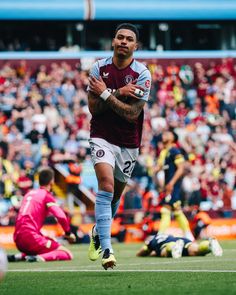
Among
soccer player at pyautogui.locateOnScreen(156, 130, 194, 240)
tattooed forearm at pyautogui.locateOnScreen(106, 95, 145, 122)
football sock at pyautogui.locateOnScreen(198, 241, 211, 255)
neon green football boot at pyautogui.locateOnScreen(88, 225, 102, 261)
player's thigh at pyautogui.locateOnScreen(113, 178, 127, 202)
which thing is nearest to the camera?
tattooed forearm at pyautogui.locateOnScreen(106, 95, 145, 122)

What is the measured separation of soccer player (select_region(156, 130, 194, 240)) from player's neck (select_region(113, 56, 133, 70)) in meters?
7.46

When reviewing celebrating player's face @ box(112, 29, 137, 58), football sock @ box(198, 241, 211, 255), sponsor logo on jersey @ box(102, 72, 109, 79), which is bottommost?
football sock @ box(198, 241, 211, 255)

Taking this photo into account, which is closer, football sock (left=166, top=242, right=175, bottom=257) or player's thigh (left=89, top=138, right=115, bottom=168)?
player's thigh (left=89, top=138, right=115, bottom=168)

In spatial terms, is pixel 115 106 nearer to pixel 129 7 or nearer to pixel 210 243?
pixel 210 243

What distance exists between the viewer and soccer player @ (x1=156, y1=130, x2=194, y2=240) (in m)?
18.2

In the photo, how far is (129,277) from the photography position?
32.9 feet

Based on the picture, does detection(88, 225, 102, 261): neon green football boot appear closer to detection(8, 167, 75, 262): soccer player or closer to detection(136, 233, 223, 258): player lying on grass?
detection(8, 167, 75, 262): soccer player

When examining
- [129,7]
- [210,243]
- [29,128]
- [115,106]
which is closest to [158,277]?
[115,106]

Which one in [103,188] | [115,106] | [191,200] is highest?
[115,106]

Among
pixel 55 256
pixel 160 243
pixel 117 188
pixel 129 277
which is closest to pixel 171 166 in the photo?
pixel 160 243

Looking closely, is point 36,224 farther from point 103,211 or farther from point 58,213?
point 103,211

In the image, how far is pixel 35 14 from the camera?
34469 millimetres

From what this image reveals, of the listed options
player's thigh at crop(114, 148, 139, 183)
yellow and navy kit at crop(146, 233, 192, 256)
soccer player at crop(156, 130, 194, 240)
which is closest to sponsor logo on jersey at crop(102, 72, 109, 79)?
player's thigh at crop(114, 148, 139, 183)

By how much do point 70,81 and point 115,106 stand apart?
18.3m
